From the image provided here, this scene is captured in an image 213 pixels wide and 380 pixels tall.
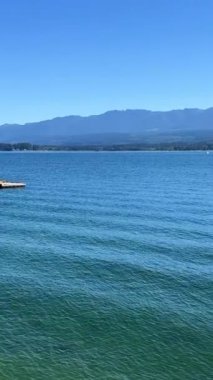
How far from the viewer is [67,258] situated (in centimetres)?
3909

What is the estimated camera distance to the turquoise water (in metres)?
23.0

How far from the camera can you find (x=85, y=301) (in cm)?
2988

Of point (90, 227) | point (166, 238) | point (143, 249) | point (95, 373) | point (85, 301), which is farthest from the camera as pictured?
point (90, 227)

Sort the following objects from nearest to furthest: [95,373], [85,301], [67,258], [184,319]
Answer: [95,373] → [184,319] → [85,301] → [67,258]

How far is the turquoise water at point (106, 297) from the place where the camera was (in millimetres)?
23031

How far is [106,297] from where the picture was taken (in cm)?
3058

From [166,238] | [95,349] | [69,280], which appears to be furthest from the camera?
[166,238]

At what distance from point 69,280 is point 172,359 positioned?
11912mm

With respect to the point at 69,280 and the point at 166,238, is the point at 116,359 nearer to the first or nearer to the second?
the point at 69,280

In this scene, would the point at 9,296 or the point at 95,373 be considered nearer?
the point at 95,373

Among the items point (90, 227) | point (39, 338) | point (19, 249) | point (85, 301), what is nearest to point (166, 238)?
point (90, 227)

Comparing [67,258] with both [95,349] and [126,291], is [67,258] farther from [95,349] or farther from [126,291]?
[95,349]

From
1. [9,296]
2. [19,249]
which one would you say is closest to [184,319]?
[9,296]

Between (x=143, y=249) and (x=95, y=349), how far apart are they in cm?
1850
